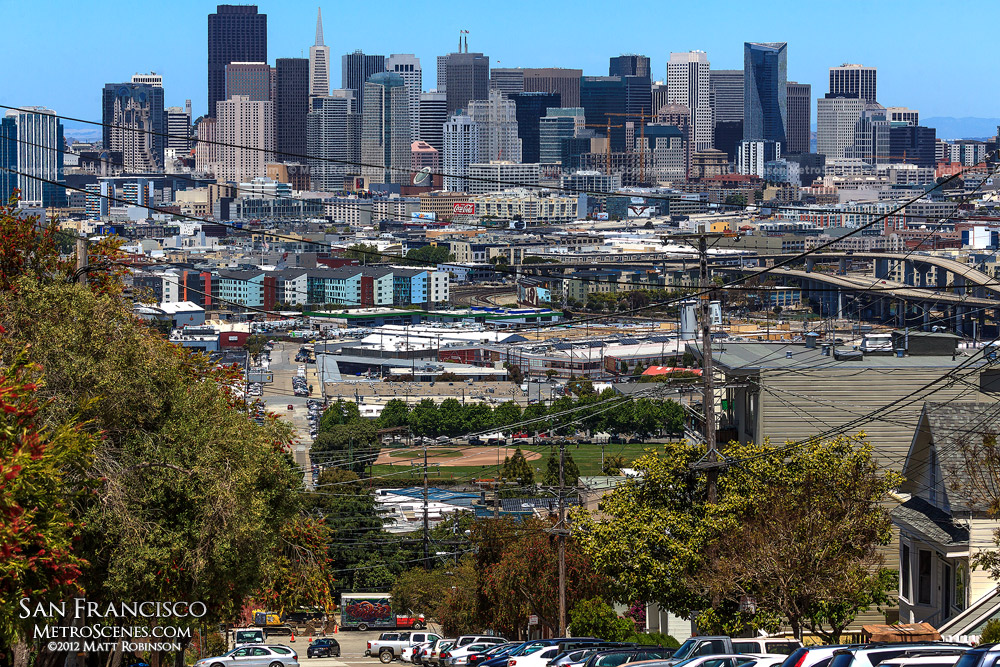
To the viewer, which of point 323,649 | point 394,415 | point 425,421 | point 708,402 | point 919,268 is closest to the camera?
point 708,402

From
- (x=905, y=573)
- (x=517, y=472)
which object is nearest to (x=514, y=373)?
(x=517, y=472)

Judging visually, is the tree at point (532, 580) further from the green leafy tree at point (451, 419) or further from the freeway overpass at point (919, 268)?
the freeway overpass at point (919, 268)

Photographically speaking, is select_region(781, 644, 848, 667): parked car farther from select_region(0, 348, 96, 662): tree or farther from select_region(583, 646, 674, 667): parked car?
select_region(0, 348, 96, 662): tree

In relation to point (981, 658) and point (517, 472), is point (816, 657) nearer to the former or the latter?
point (981, 658)

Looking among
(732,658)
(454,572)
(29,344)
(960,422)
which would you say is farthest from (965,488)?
(454,572)

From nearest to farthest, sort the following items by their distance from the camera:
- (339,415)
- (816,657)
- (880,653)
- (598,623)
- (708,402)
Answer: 1. (880,653)
2. (816,657)
3. (708,402)
4. (598,623)
5. (339,415)

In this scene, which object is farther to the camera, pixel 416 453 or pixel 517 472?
pixel 416 453
